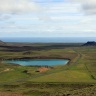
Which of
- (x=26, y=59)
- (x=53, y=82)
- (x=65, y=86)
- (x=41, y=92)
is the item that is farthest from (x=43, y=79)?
(x=26, y=59)

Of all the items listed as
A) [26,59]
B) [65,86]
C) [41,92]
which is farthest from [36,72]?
[26,59]

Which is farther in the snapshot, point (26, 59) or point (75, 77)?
point (26, 59)

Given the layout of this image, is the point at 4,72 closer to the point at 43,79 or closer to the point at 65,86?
the point at 43,79

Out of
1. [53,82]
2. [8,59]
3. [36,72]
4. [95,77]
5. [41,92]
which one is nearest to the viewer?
[41,92]

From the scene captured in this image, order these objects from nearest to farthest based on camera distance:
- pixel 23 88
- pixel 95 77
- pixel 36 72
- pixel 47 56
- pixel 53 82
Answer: pixel 23 88, pixel 53 82, pixel 95 77, pixel 36 72, pixel 47 56

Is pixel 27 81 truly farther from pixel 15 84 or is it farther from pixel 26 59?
pixel 26 59

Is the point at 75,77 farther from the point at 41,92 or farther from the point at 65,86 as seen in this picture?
the point at 41,92

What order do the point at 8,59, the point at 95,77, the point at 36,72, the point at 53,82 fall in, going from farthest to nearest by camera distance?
the point at 8,59 → the point at 36,72 → the point at 95,77 → the point at 53,82

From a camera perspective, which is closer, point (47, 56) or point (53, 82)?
point (53, 82)

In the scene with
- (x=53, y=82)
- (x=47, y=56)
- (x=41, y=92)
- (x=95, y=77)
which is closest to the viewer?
(x=41, y=92)
